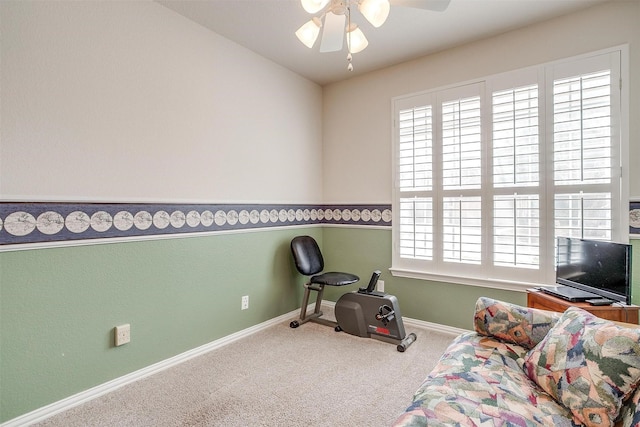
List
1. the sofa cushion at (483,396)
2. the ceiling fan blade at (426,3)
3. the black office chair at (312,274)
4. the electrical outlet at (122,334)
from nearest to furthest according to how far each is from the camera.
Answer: the sofa cushion at (483,396)
the ceiling fan blade at (426,3)
the electrical outlet at (122,334)
the black office chair at (312,274)

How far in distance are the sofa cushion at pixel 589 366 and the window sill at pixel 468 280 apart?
1.23 metres

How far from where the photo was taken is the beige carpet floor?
1.79 m

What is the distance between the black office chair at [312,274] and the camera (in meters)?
3.04

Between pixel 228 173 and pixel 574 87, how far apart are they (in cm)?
277

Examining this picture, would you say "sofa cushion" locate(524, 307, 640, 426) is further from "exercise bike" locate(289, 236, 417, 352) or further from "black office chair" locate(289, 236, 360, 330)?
"black office chair" locate(289, 236, 360, 330)

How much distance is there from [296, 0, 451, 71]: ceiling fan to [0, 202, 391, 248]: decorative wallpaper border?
4.99 ft

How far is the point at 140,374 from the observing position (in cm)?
220

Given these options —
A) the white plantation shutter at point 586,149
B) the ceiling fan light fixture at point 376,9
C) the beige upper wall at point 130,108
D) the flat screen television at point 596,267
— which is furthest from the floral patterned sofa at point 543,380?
the beige upper wall at point 130,108

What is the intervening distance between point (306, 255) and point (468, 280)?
60.4 inches

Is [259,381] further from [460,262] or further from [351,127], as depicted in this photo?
[351,127]

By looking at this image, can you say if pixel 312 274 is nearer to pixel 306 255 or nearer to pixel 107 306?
pixel 306 255

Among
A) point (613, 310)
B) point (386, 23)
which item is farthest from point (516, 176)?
point (386, 23)

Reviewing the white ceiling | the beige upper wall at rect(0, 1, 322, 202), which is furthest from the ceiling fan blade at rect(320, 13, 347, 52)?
the beige upper wall at rect(0, 1, 322, 202)

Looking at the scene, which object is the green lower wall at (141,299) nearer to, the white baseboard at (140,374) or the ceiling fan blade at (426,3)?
the white baseboard at (140,374)
